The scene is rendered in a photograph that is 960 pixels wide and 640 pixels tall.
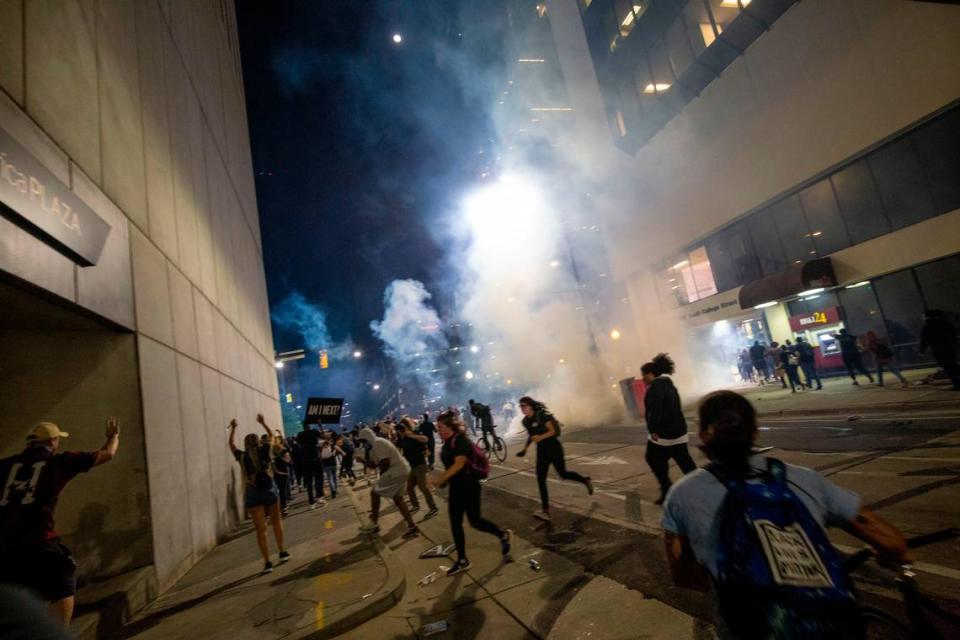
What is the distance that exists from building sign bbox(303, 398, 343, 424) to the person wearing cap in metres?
8.30

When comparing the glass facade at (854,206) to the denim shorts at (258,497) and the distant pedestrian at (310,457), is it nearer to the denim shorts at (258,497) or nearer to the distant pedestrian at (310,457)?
the denim shorts at (258,497)

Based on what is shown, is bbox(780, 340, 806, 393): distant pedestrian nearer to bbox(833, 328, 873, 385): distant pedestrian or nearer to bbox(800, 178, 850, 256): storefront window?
bbox(833, 328, 873, 385): distant pedestrian

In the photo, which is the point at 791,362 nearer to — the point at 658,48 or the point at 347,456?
the point at 347,456

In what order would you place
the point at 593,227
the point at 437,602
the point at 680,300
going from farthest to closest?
the point at 593,227 → the point at 680,300 → the point at 437,602

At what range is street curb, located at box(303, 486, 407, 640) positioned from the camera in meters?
3.64

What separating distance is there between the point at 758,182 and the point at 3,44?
18312 millimetres

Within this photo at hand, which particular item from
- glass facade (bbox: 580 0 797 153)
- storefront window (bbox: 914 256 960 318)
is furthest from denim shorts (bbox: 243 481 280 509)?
glass facade (bbox: 580 0 797 153)

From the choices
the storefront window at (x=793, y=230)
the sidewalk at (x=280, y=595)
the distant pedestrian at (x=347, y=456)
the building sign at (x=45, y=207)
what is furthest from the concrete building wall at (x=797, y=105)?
the building sign at (x=45, y=207)

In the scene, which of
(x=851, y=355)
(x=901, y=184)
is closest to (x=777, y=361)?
(x=851, y=355)

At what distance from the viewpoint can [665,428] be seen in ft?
16.6

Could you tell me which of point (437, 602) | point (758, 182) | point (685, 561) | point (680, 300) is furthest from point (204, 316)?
point (680, 300)

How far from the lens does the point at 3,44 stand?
379 cm

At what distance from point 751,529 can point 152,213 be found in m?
7.97

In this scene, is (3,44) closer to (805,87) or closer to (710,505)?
(710,505)
